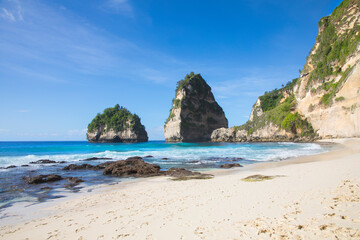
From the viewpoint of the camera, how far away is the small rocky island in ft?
309

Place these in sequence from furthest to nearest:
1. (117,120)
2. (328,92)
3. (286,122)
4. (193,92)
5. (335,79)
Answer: (117,120) → (193,92) → (286,122) → (328,92) → (335,79)

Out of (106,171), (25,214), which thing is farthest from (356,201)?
(106,171)

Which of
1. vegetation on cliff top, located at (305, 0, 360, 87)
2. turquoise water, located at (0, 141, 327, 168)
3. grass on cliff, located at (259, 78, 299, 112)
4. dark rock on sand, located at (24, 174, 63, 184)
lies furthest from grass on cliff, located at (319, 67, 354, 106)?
grass on cliff, located at (259, 78, 299, 112)

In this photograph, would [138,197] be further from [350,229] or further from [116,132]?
[116,132]

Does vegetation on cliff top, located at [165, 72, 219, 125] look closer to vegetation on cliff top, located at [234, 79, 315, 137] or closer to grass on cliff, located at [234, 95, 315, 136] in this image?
vegetation on cliff top, located at [234, 79, 315, 137]

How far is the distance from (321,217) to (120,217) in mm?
4388

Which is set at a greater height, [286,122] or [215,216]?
[286,122]

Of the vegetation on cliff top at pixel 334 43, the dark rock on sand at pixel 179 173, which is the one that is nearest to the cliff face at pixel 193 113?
the vegetation on cliff top at pixel 334 43

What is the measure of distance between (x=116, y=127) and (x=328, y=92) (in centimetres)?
8289

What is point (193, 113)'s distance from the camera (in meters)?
85.3

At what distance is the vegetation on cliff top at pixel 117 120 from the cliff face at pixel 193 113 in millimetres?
15495

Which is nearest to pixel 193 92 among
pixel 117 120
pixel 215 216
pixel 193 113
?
pixel 193 113

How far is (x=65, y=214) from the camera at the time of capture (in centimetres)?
571

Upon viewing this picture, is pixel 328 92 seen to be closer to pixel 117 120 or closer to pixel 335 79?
pixel 335 79
